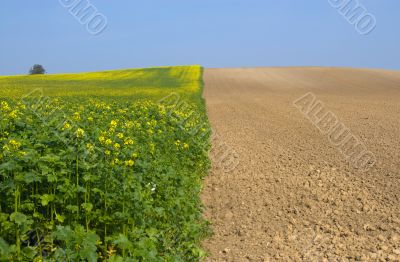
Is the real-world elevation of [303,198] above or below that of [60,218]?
below

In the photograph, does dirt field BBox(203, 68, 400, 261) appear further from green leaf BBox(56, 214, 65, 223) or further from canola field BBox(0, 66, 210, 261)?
green leaf BBox(56, 214, 65, 223)

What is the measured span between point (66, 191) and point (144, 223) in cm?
102

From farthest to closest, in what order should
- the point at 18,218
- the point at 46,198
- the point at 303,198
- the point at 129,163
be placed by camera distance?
the point at 303,198, the point at 129,163, the point at 46,198, the point at 18,218

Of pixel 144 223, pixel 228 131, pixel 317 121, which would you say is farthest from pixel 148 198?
pixel 317 121

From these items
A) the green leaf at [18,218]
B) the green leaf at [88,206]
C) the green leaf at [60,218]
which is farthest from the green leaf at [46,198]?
the green leaf at [18,218]

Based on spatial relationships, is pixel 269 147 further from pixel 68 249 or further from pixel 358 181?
pixel 68 249

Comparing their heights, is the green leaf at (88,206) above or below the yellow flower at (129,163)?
below

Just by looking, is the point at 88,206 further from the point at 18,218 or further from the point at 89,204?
the point at 18,218

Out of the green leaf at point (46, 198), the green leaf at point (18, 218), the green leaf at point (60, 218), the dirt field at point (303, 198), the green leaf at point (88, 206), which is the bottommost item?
the dirt field at point (303, 198)
